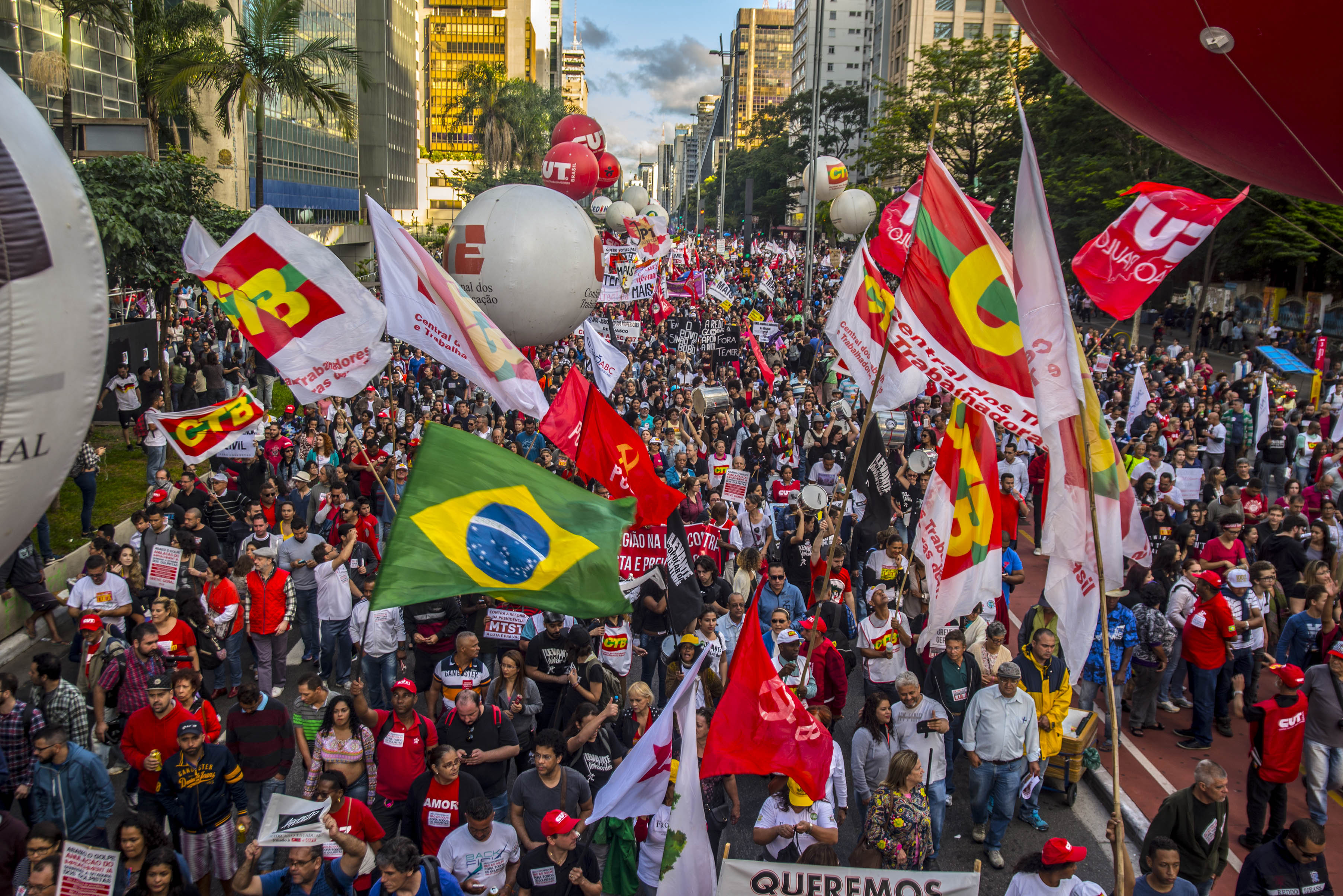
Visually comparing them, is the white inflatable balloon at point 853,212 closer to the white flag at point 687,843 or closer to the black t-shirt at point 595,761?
the black t-shirt at point 595,761

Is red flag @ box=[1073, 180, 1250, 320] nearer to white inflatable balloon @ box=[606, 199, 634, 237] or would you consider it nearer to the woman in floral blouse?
the woman in floral blouse

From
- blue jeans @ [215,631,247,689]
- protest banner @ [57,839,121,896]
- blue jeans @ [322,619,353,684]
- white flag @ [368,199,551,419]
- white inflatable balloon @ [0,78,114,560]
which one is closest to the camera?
white inflatable balloon @ [0,78,114,560]

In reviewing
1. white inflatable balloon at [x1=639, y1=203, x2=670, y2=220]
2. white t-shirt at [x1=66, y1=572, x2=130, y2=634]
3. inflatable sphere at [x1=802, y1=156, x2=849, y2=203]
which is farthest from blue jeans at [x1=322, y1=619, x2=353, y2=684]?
inflatable sphere at [x1=802, y1=156, x2=849, y2=203]

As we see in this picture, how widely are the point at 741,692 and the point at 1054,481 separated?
2.06 meters

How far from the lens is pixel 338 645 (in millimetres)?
9336

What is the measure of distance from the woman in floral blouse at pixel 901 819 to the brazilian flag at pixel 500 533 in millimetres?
2046

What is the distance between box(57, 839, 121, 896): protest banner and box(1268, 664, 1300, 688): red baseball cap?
7.22m

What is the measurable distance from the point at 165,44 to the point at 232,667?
23999 mm

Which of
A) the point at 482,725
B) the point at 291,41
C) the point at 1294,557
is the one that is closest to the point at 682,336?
the point at 291,41

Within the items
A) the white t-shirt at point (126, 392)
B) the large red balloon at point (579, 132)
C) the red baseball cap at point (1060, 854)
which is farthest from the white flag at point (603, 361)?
the large red balloon at point (579, 132)

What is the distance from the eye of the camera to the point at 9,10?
2383 cm

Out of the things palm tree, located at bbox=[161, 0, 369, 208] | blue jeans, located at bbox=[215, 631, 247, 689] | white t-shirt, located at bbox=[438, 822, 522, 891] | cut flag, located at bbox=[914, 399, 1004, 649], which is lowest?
blue jeans, located at bbox=[215, 631, 247, 689]

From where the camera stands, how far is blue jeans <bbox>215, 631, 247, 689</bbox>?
9.05 meters

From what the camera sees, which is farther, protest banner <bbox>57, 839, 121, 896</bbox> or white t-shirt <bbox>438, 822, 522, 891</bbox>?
white t-shirt <bbox>438, 822, 522, 891</bbox>
